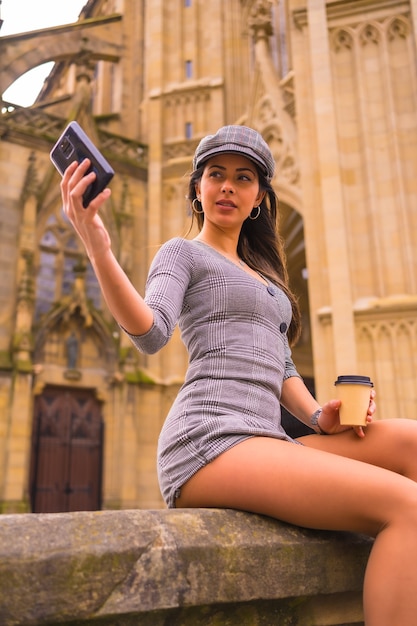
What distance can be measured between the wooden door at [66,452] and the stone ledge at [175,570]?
982 cm

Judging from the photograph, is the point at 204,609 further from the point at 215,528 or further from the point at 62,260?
the point at 62,260

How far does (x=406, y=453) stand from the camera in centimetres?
154

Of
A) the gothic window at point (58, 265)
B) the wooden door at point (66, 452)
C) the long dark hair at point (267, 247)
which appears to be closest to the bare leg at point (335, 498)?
the long dark hair at point (267, 247)

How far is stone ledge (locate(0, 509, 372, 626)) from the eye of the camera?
98cm

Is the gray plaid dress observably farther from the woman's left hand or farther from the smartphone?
the smartphone

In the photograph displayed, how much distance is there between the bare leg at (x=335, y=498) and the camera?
112 centimetres

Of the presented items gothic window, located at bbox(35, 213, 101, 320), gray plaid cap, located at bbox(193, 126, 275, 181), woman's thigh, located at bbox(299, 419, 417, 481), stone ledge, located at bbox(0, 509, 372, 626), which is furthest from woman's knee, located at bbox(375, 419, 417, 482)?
gothic window, located at bbox(35, 213, 101, 320)

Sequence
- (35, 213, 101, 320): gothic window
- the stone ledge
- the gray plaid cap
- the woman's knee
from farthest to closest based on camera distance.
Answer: (35, 213, 101, 320): gothic window < the gray plaid cap < the woman's knee < the stone ledge

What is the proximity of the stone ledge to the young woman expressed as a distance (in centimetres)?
10

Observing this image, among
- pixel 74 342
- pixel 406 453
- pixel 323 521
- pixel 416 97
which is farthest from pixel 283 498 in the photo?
pixel 74 342

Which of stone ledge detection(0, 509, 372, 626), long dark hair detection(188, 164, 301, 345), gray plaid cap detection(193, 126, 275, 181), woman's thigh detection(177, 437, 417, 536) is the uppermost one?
gray plaid cap detection(193, 126, 275, 181)

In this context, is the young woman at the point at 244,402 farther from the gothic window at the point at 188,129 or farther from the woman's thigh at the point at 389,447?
the gothic window at the point at 188,129

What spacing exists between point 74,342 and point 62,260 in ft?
5.58

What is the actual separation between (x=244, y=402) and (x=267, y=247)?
71cm
